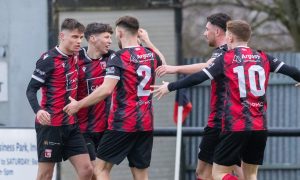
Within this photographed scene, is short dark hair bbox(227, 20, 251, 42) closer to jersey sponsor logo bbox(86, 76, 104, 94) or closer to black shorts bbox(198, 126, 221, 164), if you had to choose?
black shorts bbox(198, 126, 221, 164)

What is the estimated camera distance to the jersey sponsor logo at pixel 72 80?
11.2 m

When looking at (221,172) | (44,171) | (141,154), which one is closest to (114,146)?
(141,154)

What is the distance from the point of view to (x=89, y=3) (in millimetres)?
13930

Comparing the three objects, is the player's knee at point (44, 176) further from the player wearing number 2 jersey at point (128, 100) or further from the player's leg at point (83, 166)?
the player wearing number 2 jersey at point (128, 100)

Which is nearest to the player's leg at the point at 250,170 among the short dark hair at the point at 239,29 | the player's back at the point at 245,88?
the player's back at the point at 245,88

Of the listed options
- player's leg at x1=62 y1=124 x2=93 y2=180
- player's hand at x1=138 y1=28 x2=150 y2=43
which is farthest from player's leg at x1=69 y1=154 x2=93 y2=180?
player's hand at x1=138 y1=28 x2=150 y2=43

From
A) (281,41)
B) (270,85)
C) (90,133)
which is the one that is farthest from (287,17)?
(90,133)

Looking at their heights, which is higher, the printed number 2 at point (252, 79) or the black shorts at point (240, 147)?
the printed number 2 at point (252, 79)

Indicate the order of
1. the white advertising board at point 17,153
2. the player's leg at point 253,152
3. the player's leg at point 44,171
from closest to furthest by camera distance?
the player's leg at point 253,152 < the player's leg at point 44,171 < the white advertising board at point 17,153

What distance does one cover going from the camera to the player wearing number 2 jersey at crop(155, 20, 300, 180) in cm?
1046

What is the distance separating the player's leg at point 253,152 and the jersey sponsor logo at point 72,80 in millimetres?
1979

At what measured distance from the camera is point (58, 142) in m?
11.2

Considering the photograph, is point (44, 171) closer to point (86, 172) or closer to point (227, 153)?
point (86, 172)

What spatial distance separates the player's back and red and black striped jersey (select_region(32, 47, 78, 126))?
69.4 inches
